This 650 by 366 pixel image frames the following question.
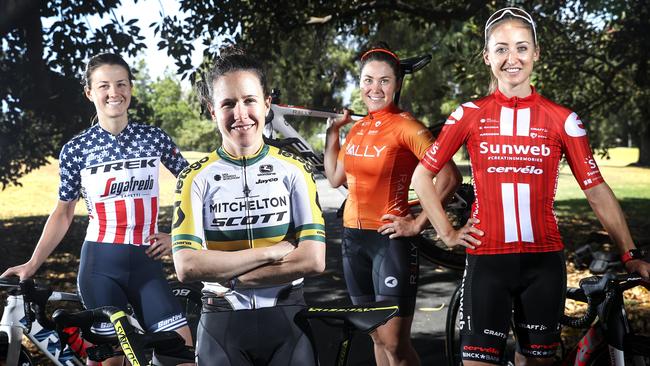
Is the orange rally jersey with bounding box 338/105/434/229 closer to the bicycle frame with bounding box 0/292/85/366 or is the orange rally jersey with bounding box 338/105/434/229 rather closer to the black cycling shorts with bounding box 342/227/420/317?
the black cycling shorts with bounding box 342/227/420/317

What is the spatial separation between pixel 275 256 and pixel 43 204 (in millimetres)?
17928

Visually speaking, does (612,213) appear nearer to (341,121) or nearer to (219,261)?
(341,121)

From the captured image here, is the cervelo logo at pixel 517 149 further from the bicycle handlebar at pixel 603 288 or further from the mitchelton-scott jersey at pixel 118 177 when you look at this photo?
the mitchelton-scott jersey at pixel 118 177

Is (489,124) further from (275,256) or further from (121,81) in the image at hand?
(121,81)

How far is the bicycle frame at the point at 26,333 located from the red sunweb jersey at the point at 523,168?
8.30ft

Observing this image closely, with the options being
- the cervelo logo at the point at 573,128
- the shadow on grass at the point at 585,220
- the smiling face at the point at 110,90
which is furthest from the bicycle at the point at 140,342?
the shadow on grass at the point at 585,220

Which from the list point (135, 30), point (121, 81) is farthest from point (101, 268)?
point (135, 30)

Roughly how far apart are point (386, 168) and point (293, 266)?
1.95m

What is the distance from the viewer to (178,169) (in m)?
4.23

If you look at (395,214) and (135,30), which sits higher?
(135,30)

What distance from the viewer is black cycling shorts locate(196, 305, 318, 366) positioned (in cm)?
255

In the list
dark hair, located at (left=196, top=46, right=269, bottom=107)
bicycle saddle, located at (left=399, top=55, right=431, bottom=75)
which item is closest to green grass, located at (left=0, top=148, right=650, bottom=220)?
bicycle saddle, located at (left=399, top=55, right=431, bottom=75)

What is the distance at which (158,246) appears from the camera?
4.15m

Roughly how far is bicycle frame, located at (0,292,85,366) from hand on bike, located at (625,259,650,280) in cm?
315
